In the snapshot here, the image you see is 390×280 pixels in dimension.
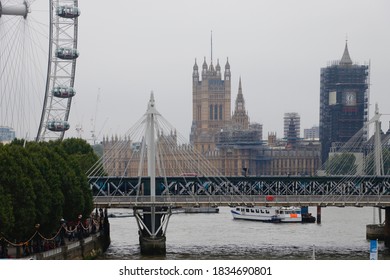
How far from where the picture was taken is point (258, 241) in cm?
2939

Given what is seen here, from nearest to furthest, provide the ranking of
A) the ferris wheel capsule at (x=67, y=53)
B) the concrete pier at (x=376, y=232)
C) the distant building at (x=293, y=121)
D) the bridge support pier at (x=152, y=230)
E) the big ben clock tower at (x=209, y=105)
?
1. the bridge support pier at (x=152, y=230)
2. the concrete pier at (x=376, y=232)
3. the ferris wheel capsule at (x=67, y=53)
4. the big ben clock tower at (x=209, y=105)
5. the distant building at (x=293, y=121)

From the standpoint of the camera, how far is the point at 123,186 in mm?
30906

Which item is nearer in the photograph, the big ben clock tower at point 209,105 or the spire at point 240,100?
the big ben clock tower at point 209,105

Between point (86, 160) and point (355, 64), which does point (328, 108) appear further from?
point (86, 160)

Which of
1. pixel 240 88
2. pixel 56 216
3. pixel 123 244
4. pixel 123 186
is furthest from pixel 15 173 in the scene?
pixel 240 88

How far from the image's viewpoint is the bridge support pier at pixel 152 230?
2477 centimetres

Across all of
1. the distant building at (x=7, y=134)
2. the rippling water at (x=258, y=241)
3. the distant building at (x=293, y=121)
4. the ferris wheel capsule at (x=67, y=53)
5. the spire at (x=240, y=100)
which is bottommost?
the rippling water at (x=258, y=241)

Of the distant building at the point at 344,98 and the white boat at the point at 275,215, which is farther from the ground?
the distant building at the point at 344,98

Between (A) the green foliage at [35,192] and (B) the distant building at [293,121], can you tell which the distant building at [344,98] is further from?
(A) the green foliage at [35,192]

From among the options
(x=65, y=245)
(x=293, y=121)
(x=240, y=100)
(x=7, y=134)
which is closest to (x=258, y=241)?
(x=65, y=245)

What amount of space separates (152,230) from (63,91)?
813 cm

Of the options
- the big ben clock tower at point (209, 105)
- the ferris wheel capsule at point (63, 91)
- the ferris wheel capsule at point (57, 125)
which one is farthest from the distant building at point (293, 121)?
the ferris wheel capsule at point (63, 91)

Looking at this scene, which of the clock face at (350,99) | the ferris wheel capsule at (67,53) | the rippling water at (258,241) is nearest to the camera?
the rippling water at (258,241)

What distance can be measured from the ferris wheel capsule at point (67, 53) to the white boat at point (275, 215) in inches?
652
